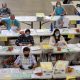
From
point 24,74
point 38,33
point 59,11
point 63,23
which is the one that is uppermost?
point 59,11

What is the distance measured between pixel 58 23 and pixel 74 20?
→ 615mm

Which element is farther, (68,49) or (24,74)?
(68,49)

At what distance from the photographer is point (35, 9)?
48.6 ft

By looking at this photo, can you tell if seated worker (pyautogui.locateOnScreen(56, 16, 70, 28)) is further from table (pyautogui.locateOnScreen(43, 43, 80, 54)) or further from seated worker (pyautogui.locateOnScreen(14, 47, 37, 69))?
seated worker (pyautogui.locateOnScreen(14, 47, 37, 69))

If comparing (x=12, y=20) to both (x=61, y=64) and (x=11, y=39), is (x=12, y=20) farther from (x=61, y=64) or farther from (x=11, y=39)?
(x=61, y=64)

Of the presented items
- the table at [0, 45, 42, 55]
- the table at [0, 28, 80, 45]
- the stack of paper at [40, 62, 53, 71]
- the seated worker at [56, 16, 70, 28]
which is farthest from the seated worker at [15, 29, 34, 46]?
the stack of paper at [40, 62, 53, 71]

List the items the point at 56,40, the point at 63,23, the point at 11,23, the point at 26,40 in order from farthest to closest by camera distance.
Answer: the point at 63,23
the point at 11,23
the point at 26,40
the point at 56,40

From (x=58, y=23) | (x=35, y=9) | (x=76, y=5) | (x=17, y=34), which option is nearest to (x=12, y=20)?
(x=17, y=34)

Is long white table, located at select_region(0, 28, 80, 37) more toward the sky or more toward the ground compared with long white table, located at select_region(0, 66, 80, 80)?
more toward the sky

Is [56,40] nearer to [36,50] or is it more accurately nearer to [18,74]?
[36,50]

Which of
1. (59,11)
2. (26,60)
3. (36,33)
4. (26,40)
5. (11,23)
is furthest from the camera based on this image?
(59,11)

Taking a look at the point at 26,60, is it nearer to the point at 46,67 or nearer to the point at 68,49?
the point at 46,67

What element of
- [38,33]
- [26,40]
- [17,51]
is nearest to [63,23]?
[38,33]

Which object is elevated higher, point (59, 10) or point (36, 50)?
point (59, 10)
